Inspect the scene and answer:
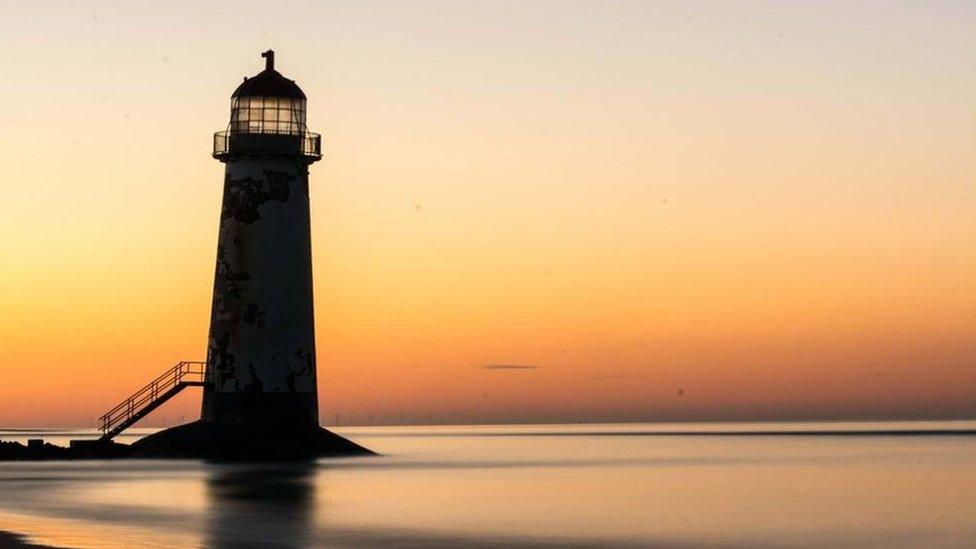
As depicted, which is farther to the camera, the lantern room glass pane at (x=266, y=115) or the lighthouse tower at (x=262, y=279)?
the lantern room glass pane at (x=266, y=115)

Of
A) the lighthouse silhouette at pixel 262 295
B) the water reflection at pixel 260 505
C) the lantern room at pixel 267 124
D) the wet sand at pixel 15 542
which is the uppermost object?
the lantern room at pixel 267 124

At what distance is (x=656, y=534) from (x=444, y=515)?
7.72 metres

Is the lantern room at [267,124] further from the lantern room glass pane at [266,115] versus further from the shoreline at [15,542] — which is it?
the shoreline at [15,542]

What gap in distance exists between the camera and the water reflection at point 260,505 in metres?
36.1

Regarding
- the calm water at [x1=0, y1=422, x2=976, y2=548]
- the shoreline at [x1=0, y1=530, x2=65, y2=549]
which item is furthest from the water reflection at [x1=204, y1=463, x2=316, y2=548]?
the shoreline at [x1=0, y1=530, x2=65, y2=549]

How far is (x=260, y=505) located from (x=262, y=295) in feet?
49.4

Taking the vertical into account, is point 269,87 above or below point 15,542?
Result: above

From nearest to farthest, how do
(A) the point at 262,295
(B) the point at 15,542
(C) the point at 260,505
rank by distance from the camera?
(B) the point at 15,542 → (C) the point at 260,505 → (A) the point at 262,295

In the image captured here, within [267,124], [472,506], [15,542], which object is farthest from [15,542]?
[267,124]

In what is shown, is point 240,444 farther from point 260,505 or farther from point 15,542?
point 15,542

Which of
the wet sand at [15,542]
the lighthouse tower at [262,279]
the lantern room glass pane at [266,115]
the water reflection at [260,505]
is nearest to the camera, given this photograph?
the wet sand at [15,542]

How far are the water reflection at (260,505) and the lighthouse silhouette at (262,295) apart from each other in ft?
5.40

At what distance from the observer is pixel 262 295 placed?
59219 mm

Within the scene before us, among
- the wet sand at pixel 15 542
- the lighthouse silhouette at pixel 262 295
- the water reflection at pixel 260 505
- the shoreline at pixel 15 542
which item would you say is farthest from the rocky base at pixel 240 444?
the wet sand at pixel 15 542
